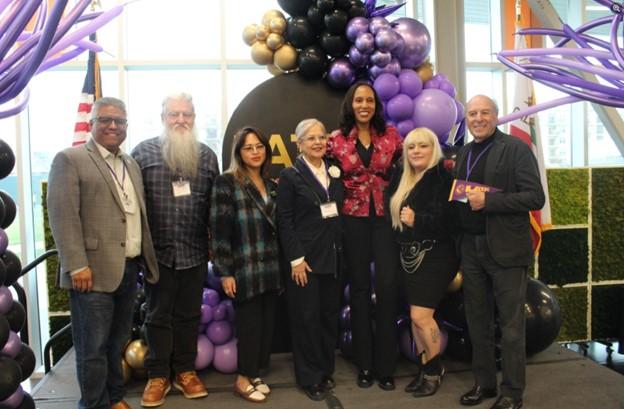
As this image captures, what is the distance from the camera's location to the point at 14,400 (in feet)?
7.30

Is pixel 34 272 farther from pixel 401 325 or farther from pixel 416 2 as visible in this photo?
pixel 416 2

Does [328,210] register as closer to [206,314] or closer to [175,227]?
[175,227]

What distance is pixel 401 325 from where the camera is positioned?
3359mm

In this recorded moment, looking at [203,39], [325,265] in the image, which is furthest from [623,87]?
[203,39]

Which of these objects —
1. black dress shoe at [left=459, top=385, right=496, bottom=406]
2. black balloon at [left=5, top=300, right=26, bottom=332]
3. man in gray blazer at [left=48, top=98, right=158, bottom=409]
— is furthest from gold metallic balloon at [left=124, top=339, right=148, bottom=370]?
black dress shoe at [left=459, top=385, right=496, bottom=406]

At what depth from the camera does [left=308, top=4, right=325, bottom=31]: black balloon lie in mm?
3453

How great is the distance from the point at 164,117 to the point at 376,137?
118 centimetres

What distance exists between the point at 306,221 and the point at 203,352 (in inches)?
45.6

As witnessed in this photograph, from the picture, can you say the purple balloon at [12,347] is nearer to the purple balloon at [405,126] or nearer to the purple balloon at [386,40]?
the purple balloon at [405,126]

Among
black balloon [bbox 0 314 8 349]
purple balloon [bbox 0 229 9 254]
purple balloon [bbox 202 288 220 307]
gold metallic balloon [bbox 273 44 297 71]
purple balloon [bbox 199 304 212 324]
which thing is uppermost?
gold metallic balloon [bbox 273 44 297 71]

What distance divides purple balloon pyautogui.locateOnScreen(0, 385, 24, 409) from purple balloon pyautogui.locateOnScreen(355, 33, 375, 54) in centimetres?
271

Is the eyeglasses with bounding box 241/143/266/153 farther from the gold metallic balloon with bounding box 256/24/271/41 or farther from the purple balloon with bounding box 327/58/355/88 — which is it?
the gold metallic balloon with bounding box 256/24/271/41

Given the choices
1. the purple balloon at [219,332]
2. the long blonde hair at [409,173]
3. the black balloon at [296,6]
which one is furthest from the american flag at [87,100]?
the long blonde hair at [409,173]

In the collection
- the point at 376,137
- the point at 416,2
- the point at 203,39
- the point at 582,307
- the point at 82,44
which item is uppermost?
the point at 416,2
